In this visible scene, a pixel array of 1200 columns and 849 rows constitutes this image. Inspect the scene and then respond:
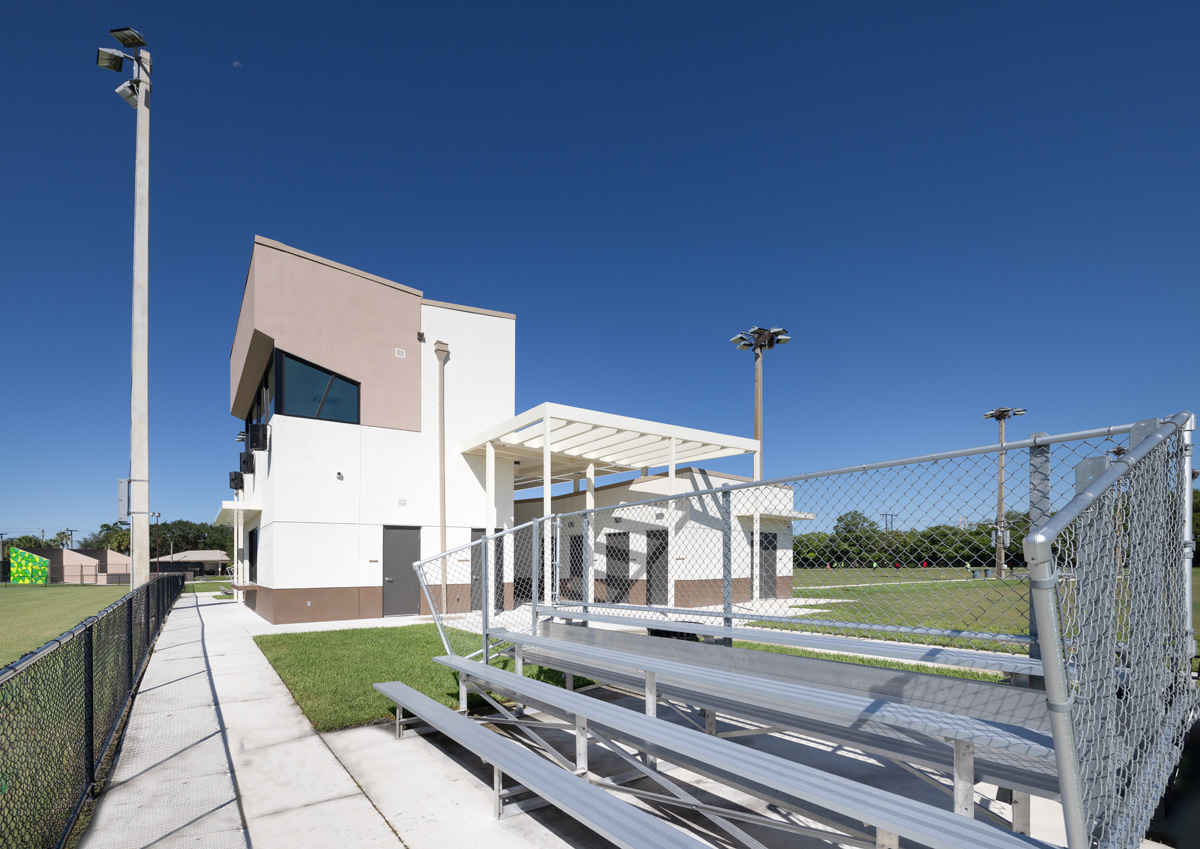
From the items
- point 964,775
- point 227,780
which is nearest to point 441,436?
point 227,780

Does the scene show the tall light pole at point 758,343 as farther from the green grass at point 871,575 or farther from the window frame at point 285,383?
the green grass at point 871,575

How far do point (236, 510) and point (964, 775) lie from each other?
21.3 metres

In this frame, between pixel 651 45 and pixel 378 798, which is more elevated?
pixel 651 45

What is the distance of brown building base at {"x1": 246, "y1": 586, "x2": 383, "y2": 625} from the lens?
14547 mm

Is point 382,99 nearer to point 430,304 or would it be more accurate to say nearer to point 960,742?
point 430,304

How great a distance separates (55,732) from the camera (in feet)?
12.8

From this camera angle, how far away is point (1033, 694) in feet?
8.93

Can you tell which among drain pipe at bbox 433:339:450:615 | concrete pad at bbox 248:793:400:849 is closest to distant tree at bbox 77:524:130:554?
drain pipe at bbox 433:339:450:615

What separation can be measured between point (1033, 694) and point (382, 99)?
1957cm

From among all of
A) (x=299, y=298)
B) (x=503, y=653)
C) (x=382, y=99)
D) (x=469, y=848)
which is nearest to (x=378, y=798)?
(x=469, y=848)

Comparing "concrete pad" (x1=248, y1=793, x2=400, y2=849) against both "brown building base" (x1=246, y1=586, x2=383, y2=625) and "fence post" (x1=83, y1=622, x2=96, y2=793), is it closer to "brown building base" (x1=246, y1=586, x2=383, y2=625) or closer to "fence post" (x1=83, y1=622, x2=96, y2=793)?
"fence post" (x1=83, y1=622, x2=96, y2=793)

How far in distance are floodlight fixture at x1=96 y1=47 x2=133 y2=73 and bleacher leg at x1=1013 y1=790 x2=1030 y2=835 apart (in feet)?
44.4

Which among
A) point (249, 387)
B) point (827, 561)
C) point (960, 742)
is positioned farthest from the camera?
point (249, 387)

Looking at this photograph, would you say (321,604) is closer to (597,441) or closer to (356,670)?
(356,670)
